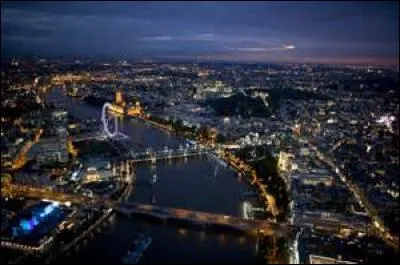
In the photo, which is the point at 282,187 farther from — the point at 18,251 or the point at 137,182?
the point at 18,251

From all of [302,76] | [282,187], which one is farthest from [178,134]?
[302,76]

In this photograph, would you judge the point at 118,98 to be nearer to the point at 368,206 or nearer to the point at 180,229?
the point at 180,229

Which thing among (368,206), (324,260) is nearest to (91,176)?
(324,260)

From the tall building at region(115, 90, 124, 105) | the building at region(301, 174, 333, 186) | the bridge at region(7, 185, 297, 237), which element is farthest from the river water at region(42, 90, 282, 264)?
the tall building at region(115, 90, 124, 105)

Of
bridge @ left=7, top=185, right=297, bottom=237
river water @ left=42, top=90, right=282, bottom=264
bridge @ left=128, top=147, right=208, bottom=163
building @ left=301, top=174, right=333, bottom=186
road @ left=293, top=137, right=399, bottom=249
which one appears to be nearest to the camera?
river water @ left=42, top=90, right=282, bottom=264

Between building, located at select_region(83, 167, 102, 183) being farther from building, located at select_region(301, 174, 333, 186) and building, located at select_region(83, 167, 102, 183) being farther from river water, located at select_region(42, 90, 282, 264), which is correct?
building, located at select_region(301, 174, 333, 186)
